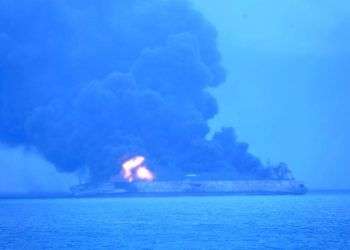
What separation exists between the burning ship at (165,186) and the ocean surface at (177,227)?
1069cm

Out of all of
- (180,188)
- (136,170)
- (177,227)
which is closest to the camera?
(177,227)

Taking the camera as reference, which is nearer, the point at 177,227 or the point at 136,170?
the point at 177,227

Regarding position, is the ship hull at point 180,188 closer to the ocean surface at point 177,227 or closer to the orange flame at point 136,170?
the orange flame at point 136,170

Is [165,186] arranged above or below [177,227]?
above

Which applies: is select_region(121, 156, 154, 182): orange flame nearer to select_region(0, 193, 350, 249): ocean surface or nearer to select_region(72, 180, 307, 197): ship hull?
select_region(72, 180, 307, 197): ship hull

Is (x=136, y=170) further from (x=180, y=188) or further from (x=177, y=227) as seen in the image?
(x=177, y=227)

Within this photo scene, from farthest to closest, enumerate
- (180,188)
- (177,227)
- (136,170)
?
(180,188) < (136,170) < (177,227)

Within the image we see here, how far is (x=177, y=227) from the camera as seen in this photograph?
31156 mm

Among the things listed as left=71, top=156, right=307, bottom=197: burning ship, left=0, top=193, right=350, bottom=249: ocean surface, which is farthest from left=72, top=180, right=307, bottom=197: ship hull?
left=0, top=193, right=350, bottom=249: ocean surface

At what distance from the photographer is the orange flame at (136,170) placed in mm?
51406

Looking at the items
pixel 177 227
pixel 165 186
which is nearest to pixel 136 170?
pixel 165 186

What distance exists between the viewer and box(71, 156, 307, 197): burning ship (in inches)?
2152

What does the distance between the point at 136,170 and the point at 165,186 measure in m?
2.92

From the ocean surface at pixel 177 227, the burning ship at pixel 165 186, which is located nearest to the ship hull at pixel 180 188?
the burning ship at pixel 165 186
